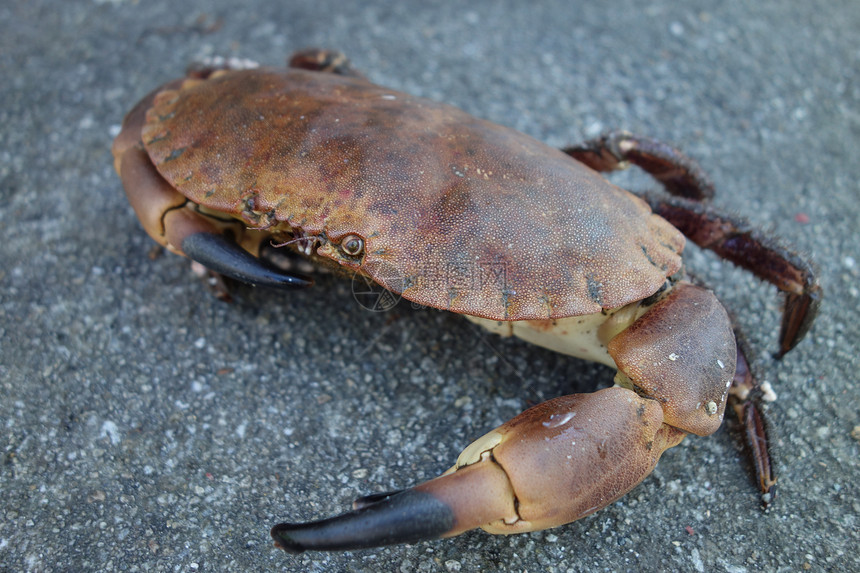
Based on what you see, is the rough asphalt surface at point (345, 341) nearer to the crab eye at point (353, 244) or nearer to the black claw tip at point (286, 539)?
the black claw tip at point (286, 539)

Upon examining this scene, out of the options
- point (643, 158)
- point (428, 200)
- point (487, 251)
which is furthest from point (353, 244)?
point (643, 158)

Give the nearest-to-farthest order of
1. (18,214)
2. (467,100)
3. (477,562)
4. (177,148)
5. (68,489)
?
(477,562), (68,489), (177,148), (18,214), (467,100)

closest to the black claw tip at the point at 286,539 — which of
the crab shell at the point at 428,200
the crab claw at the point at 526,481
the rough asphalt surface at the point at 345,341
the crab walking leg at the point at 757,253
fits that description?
the crab claw at the point at 526,481

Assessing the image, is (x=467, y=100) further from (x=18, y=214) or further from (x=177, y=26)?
(x=18, y=214)

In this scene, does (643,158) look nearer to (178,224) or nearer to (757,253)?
(757,253)

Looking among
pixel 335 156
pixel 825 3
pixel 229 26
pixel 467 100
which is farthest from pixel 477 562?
pixel 825 3
